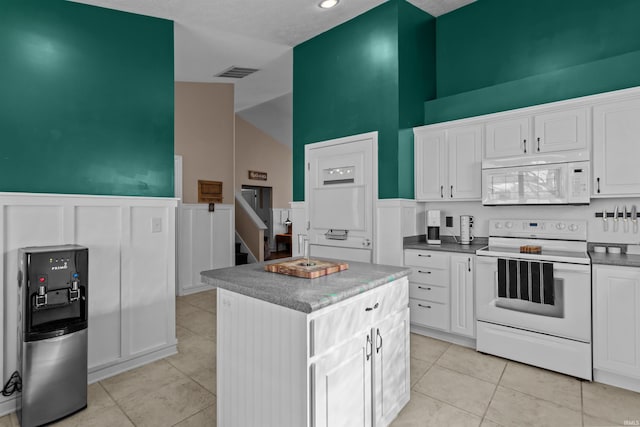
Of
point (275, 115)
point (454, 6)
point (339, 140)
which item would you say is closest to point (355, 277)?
point (339, 140)

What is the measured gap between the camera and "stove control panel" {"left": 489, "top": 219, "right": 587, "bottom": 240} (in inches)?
122

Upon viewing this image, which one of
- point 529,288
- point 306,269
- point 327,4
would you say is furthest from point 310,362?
point 327,4

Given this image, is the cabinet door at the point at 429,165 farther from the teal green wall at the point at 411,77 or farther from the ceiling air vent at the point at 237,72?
the ceiling air vent at the point at 237,72

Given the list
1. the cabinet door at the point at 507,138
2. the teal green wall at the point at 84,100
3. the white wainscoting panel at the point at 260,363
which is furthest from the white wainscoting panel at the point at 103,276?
the cabinet door at the point at 507,138

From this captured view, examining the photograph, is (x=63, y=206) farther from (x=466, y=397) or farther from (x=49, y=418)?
(x=466, y=397)

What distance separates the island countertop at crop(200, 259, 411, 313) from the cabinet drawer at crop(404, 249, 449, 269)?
4.60ft

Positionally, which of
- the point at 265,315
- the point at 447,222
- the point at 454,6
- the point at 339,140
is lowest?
the point at 265,315

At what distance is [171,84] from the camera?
127 inches

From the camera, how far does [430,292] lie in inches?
135

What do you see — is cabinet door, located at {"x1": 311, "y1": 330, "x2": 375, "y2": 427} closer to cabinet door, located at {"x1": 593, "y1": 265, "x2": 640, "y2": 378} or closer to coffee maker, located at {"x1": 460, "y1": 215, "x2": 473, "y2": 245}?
cabinet door, located at {"x1": 593, "y1": 265, "x2": 640, "y2": 378}

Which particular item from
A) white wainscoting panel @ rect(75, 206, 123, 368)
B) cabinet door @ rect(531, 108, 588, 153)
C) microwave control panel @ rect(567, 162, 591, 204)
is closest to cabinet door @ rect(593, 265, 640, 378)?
microwave control panel @ rect(567, 162, 591, 204)

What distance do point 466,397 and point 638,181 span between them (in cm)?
217

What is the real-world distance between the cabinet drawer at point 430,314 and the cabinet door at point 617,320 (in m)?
1.16

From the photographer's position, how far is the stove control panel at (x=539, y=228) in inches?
122
